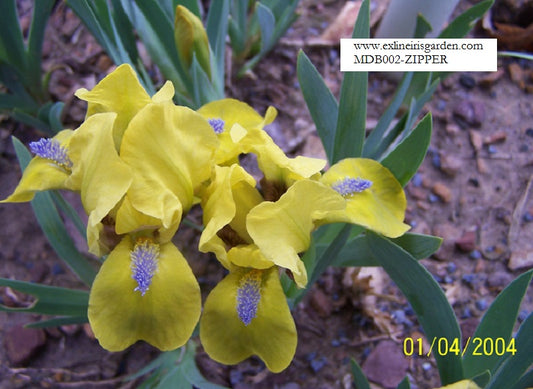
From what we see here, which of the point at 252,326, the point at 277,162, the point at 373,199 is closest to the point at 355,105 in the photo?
the point at 373,199

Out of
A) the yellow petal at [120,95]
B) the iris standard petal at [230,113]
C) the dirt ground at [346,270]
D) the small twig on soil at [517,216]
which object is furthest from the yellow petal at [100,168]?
the small twig on soil at [517,216]

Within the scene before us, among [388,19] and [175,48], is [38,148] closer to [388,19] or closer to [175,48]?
[175,48]

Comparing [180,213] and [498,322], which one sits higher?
[180,213]

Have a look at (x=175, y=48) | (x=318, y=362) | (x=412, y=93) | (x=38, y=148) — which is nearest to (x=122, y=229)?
(x=38, y=148)

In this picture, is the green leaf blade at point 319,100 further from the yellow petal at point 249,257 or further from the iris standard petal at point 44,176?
the iris standard petal at point 44,176

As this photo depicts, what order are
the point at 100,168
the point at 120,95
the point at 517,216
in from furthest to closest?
the point at 517,216
the point at 120,95
the point at 100,168

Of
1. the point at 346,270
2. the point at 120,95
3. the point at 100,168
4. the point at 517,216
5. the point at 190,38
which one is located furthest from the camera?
the point at 517,216

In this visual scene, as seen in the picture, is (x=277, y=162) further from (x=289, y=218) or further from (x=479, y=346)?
(x=479, y=346)
